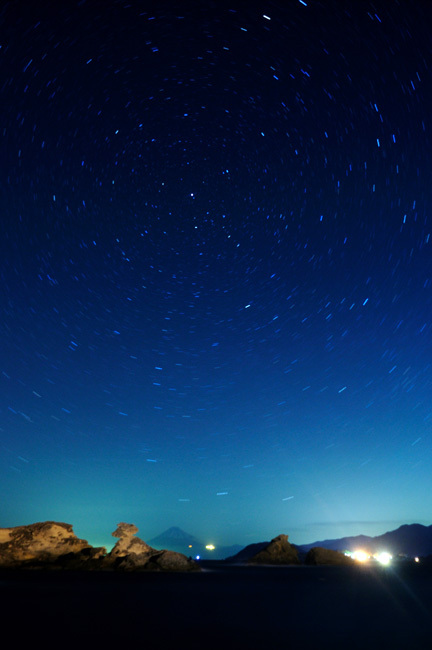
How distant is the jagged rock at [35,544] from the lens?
2899 inches

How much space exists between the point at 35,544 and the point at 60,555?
5.91m

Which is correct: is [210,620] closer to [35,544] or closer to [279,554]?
[35,544]

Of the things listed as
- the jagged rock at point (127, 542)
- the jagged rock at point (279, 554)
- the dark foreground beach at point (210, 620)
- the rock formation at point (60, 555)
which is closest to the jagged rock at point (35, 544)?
the rock formation at point (60, 555)

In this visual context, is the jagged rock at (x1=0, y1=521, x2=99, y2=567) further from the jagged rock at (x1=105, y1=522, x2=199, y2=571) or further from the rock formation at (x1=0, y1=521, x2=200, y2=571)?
the jagged rock at (x1=105, y1=522, x2=199, y2=571)

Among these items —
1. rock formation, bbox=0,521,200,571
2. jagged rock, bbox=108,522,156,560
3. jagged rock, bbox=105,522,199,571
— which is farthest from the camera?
jagged rock, bbox=108,522,156,560

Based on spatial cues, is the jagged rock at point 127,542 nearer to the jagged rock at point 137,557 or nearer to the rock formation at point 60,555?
the jagged rock at point 137,557

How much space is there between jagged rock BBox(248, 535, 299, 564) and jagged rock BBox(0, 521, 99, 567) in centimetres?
7297

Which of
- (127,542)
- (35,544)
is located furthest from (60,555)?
(127,542)

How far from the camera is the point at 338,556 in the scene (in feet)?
390

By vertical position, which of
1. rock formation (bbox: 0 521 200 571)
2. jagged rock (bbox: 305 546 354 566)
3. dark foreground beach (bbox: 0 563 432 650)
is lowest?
dark foreground beach (bbox: 0 563 432 650)

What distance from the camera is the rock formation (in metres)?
73.2

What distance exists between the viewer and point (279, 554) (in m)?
122

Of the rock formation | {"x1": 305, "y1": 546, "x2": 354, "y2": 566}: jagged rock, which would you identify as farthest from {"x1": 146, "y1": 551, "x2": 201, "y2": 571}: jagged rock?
{"x1": 305, "y1": 546, "x2": 354, "y2": 566}: jagged rock

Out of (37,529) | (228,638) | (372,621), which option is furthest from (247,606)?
(37,529)
